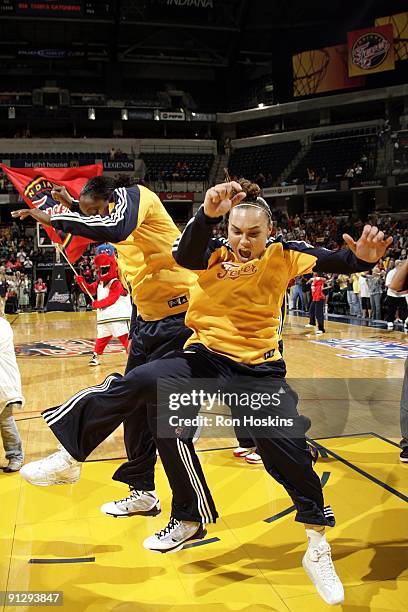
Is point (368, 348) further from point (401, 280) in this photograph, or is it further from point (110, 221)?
point (110, 221)

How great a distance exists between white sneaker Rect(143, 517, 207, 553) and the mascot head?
19.6ft

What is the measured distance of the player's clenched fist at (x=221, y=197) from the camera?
8.51 feet

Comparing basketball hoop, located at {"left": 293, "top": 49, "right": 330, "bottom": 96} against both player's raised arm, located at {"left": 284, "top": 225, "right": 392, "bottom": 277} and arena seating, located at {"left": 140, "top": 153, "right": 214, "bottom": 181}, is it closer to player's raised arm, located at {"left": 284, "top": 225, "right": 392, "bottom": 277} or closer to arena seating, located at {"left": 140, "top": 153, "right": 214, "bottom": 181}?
arena seating, located at {"left": 140, "top": 153, "right": 214, "bottom": 181}

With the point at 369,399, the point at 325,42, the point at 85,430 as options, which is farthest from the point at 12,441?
the point at 325,42

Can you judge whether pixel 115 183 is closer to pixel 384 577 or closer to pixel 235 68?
Answer: pixel 384 577

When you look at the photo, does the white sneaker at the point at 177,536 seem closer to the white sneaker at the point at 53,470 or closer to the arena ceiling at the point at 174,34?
the white sneaker at the point at 53,470

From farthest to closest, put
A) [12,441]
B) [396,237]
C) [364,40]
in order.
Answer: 1. [364,40]
2. [396,237]
3. [12,441]

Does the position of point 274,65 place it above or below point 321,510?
above

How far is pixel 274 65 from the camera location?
32125 mm

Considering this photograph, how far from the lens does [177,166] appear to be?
32094mm

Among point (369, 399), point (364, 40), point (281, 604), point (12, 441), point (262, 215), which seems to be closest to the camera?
point (281, 604)

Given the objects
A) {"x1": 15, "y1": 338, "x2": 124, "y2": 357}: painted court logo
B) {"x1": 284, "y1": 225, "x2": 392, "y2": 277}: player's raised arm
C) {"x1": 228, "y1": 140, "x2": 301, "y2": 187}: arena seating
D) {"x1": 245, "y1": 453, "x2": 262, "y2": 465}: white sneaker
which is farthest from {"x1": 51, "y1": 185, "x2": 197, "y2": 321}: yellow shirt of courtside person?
{"x1": 228, "y1": 140, "x2": 301, "y2": 187}: arena seating

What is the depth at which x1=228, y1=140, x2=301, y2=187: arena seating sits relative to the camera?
31438mm

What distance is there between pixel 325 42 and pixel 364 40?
283 centimetres
